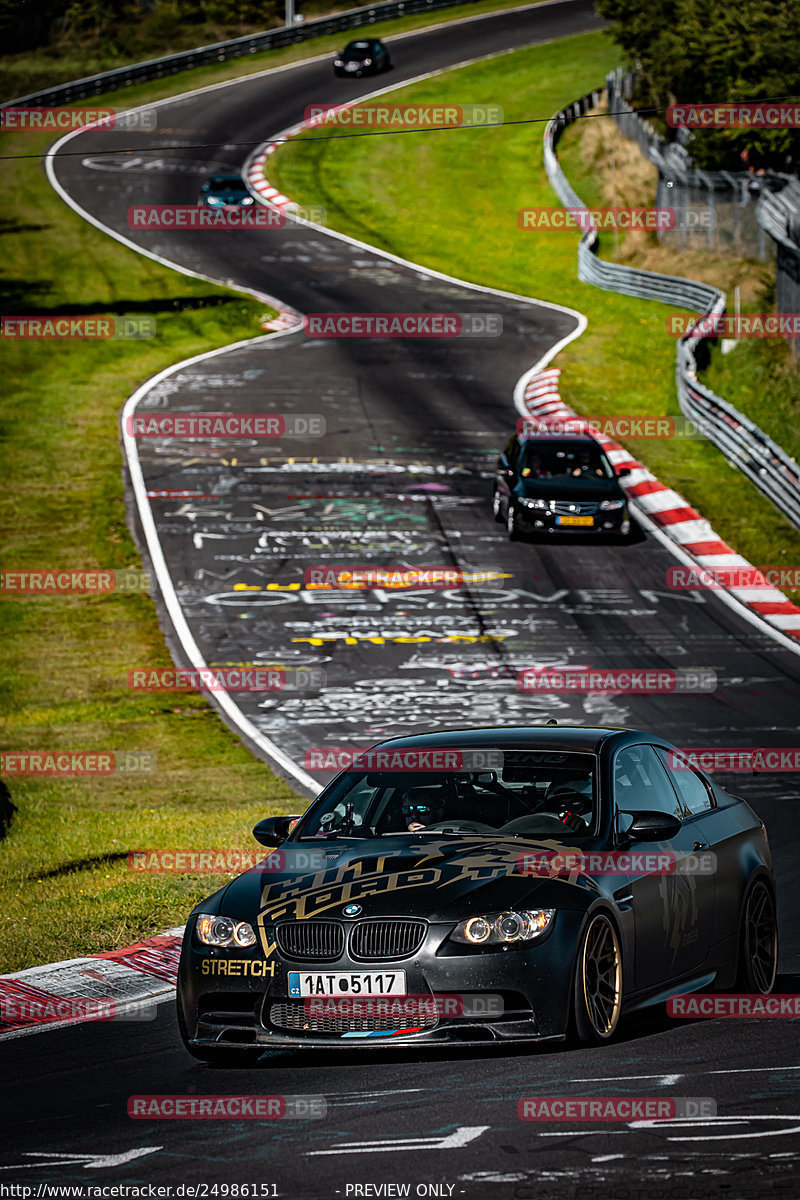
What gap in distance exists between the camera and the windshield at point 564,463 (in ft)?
91.5

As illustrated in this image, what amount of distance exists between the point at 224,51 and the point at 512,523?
5720 cm

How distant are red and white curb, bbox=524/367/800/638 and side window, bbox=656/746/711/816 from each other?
13.7 metres

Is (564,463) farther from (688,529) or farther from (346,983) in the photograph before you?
(346,983)

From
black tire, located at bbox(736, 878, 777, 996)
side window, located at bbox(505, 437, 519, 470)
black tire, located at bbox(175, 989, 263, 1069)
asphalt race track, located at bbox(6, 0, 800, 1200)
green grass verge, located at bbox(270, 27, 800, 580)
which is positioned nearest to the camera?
asphalt race track, located at bbox(6, 0, 800, 1200)

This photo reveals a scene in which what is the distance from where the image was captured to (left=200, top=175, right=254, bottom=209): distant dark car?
54.9m

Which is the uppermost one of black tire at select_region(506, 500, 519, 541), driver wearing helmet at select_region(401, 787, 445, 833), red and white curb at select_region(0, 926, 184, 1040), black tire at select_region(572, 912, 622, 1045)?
driver wearing helmet at select_region(401, 787, 445, 833)

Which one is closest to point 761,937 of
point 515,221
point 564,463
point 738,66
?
point 564,463

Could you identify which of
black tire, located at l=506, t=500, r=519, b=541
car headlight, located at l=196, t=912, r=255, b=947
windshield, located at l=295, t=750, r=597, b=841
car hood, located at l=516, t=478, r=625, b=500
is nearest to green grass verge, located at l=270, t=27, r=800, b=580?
car hood, located at l=516, t=478, r=625, b=500

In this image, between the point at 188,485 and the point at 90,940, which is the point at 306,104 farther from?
the point at 90,940

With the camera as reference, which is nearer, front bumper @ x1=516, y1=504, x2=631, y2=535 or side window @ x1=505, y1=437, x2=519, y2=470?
front bumper @ x1=516, y1=504, x2=631, y2=535

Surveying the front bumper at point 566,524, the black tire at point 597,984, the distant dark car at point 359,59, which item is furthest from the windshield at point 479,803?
the distant dark car at point 359,59

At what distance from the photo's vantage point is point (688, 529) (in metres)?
27.8

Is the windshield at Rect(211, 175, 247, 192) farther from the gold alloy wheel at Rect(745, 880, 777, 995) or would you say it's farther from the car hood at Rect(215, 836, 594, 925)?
the car hood at Rect(215, 836, 594, 925)

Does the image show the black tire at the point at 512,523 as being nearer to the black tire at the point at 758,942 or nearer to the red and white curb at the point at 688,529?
the red and white curb at the point at 688,529
